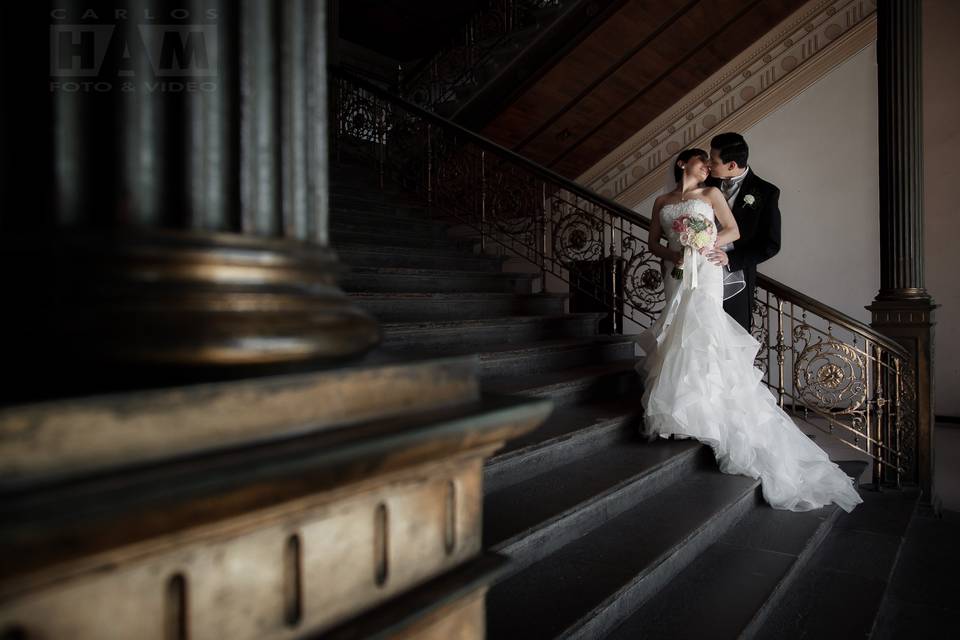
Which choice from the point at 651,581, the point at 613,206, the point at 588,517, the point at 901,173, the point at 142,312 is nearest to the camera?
the point at 142,312

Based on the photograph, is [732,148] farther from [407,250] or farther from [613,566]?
[613,566]

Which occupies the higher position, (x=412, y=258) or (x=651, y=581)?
(x=412, y=258)

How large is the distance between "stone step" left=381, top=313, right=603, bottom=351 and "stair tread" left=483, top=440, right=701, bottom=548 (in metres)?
1.08

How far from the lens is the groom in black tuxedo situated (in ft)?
13.5

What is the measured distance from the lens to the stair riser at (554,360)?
388cm

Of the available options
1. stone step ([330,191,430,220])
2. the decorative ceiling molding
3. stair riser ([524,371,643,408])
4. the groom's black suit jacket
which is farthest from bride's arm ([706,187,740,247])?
the decorative ceiling molding

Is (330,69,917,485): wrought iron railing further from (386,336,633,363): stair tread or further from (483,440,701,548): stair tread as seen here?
(483,440,701,548): stair tread

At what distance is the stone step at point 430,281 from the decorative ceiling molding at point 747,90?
4043mm

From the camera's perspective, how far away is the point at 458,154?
744 cm

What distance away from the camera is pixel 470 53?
8.30m

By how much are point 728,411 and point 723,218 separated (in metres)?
1.18

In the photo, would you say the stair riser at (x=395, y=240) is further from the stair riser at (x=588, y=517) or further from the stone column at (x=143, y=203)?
the stone column at (x=143, y=203)

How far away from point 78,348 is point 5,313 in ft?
0.27

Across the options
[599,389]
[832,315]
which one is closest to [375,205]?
[599,389]
